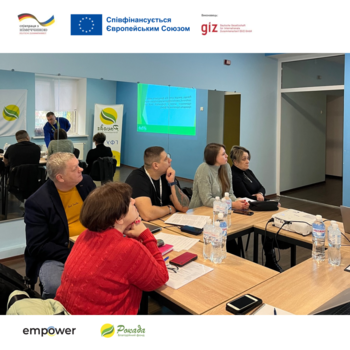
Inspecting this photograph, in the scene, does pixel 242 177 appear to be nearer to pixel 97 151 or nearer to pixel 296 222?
pixel 296 222

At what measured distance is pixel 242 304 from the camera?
4.37 ft

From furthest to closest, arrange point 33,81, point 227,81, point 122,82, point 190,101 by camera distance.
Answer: point 227,81
point 190,101
point 122,82
point 33,81

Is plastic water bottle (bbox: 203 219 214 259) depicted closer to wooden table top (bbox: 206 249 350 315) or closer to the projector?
wooden table top (bbox: 206 249 350 315)

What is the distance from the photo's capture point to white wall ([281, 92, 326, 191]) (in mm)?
6656

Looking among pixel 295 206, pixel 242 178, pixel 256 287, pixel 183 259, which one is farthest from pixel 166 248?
pixel 295 206

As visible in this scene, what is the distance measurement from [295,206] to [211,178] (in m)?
3.29

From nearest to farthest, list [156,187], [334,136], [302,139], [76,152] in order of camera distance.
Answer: [156,187], [76,152], [302,139], [334,136]

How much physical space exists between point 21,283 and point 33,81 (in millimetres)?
2515

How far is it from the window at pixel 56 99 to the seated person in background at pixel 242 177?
1854mm
